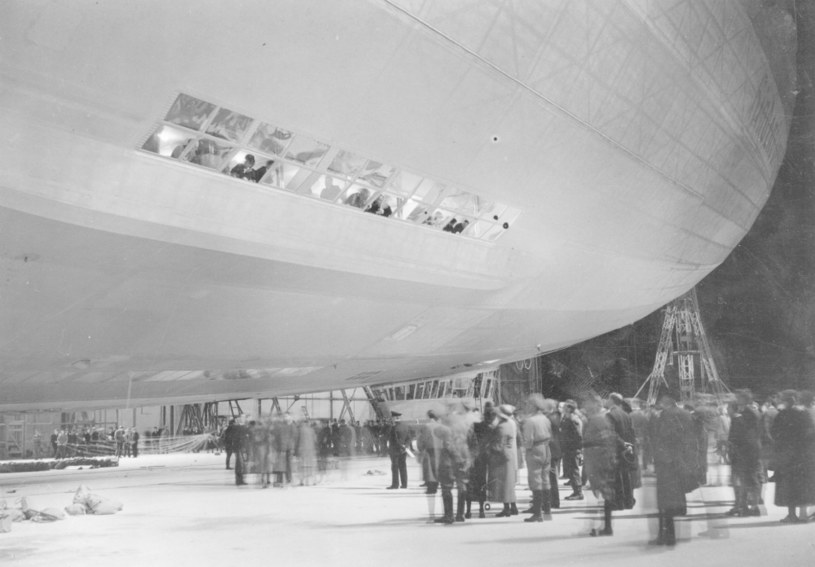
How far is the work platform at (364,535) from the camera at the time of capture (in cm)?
479

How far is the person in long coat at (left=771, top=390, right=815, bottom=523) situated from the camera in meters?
5.79

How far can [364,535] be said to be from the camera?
5.54 m

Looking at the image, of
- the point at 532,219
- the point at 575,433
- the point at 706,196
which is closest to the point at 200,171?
the point at 532,219

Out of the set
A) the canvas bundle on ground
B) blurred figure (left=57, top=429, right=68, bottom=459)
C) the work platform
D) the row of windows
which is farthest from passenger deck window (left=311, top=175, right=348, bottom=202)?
blurred figure (left=57, top=429, right=68, bottom=459)

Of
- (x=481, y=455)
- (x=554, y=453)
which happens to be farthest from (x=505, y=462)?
(x=554, y=453)

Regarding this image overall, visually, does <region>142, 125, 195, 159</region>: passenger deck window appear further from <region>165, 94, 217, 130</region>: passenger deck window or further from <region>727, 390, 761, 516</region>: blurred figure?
<region>727, 390, 761, 516</region>: blurred figure

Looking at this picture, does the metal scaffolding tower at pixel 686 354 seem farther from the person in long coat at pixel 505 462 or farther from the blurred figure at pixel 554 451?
the person in long coat at pixel 505 462

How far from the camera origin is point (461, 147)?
725 centimetres

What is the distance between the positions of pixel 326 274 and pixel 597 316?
701cm

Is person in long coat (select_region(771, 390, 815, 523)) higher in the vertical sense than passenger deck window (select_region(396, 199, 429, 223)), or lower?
lower

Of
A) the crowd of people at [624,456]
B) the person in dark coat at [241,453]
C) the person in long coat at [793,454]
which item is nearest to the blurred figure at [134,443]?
the person in dark coat at [241,453]

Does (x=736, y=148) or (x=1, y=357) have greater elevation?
(x=736, y=148)

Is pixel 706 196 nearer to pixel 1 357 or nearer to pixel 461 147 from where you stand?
pixel 461 147

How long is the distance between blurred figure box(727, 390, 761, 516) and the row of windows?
3.70 m
